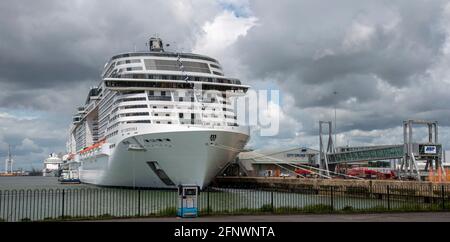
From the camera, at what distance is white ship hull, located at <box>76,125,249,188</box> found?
45.6 meters

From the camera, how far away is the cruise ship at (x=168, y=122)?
46.3m

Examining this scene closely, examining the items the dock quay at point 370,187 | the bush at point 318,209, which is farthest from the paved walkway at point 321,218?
the dock quay at point 370,187

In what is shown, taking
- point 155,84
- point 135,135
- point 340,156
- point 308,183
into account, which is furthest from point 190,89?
point 340,156

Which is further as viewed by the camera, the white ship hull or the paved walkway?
the white ship hull

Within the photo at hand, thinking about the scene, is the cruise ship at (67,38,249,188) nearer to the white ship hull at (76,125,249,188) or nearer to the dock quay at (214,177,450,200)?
the white ship hull at (76,125,249,188)

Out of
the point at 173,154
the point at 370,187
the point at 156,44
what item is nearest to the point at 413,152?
the point at 370,187

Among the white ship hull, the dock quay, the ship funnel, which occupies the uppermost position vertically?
the ship funnel

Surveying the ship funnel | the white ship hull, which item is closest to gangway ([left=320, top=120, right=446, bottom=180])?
the white ship hull

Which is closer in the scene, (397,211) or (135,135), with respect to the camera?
(397,211)

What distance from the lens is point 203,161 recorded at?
152 feet

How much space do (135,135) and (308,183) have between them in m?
25.1

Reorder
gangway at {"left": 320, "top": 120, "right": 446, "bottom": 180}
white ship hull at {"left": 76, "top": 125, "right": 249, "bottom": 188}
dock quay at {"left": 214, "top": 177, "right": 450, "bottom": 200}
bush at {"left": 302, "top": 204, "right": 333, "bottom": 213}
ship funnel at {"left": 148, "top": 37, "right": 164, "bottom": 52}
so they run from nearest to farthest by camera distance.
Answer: bush at {"left": 302, "top": 204, "right": 333, "bottom": 213} < dock quay at {"left": 214, "top": 177, "right": 450, "bottom": 200} < white ship hull at {"left": 76, "top": 125, "right": 249, "bottom": 188} < gangway at {"left": 320, "top": 120, "right": 446, "bottom": 180} < ship funnel at {"left": 148, "top": 37, "right": 164, "bottom": 52}

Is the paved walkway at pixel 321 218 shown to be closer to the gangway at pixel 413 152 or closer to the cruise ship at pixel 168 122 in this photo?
the cruise ship at pixel 168 122
